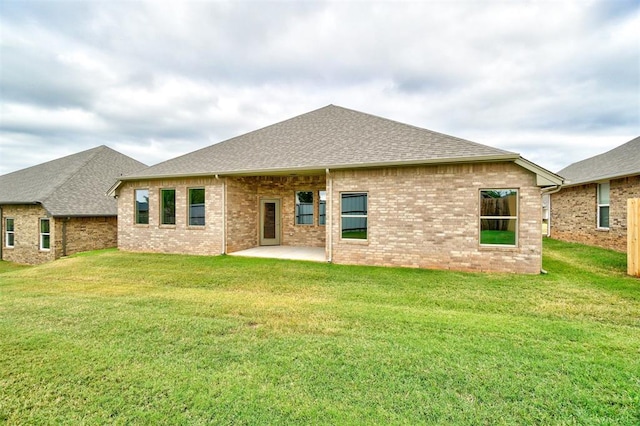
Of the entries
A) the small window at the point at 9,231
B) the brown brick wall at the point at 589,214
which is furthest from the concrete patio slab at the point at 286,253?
the small window at the point at 9,231

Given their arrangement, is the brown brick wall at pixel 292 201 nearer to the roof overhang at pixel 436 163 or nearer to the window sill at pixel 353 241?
the roof overhang at pixel 436 163

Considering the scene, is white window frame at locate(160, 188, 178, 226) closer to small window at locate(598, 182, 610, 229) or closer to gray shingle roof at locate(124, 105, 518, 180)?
gray shingle roof at locate(124, 105, 518, 180)

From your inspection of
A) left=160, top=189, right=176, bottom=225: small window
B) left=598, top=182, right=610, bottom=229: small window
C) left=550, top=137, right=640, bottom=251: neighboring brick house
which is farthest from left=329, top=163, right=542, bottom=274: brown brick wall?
left=598, top=182, right=610, bottom=229: small window

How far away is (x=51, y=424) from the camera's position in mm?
2305

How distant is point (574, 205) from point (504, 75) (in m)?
7.71

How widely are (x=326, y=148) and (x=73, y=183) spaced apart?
15.5m

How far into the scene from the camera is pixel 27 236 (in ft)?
49.0

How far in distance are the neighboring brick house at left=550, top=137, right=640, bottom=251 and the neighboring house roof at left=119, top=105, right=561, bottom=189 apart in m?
4.91

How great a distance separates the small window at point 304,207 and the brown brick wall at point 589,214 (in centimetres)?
1264

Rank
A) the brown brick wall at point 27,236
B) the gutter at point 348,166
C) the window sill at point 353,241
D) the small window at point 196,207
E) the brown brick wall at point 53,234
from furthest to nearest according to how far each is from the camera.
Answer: the brown brick wall at point 27,236
the brown brick wall at point 53,234
the small window at point 196,207
the window sill at point 353,241
the gutter at point 348,166

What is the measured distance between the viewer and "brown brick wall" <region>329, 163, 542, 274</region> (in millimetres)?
7688

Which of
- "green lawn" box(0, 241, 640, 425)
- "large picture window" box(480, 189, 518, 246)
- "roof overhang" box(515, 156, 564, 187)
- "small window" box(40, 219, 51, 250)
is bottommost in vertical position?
"green lawn" box(0, 241, 640, 425)

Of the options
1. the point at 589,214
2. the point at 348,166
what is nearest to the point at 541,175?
the point at 348,166

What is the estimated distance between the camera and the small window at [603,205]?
1216cm
